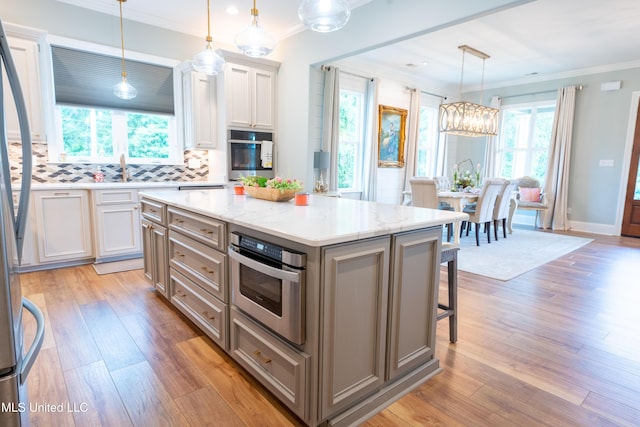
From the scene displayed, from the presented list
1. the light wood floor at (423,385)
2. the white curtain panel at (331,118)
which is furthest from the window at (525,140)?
the light wood floor at (423,385)

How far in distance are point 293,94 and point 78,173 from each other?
2864 mm

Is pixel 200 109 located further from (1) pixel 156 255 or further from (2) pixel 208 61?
(1) pixel 156 255

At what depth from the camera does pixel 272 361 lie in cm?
175

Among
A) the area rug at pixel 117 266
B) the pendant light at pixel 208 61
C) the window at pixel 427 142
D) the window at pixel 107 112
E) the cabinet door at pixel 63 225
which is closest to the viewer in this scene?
the pendant light at pixel 208 61

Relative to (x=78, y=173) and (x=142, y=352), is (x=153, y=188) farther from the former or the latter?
(x=142, y=352)

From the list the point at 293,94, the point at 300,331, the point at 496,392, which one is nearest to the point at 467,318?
the point at 496,392

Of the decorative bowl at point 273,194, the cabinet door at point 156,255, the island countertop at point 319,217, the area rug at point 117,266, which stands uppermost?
the decorative bowl at point 273,194

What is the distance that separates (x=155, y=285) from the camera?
10.2 ft

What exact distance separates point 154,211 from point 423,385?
240 centimetres

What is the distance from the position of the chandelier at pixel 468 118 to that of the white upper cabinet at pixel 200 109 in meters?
3.36

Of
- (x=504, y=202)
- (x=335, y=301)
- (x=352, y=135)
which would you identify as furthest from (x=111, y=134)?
(x=504, y=202)

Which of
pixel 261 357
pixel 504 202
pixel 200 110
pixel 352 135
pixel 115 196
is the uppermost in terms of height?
pixel 200 110

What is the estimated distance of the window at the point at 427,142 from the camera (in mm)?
7750

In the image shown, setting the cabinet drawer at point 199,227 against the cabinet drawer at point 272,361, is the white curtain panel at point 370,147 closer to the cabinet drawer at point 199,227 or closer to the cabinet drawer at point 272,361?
the cabinet drawer at point 199,227
